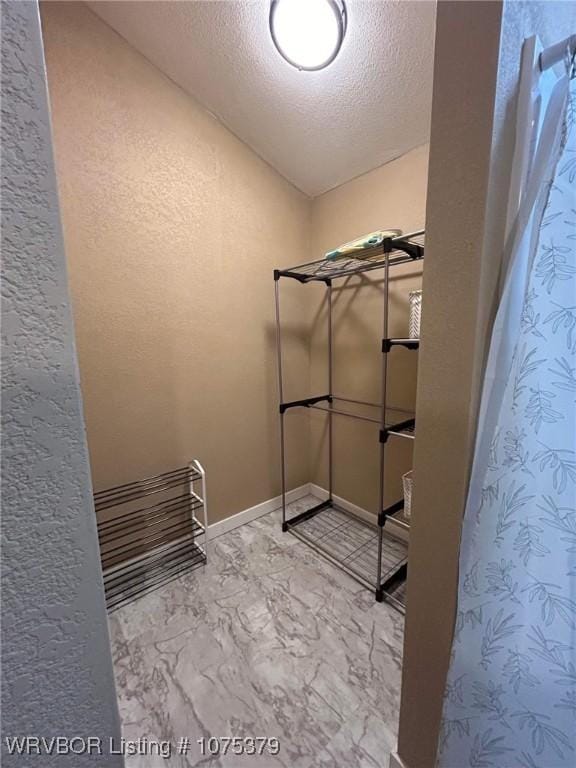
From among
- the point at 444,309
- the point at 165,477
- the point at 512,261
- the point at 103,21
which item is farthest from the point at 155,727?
the point at 103,21

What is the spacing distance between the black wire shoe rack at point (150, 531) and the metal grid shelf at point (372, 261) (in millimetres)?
1228

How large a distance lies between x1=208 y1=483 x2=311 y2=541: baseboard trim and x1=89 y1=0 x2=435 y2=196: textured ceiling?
2.05m

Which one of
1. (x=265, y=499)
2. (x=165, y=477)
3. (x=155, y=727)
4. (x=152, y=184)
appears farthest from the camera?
(x=265, y=499)

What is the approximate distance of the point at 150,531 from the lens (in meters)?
1.57

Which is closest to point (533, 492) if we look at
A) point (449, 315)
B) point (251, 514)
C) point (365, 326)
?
point (449, 315)

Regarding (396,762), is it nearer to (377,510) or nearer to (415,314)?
(377,510)

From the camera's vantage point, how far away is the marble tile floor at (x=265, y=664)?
921 millimetres

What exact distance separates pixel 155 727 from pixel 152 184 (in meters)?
2.04

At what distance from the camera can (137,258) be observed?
140cm

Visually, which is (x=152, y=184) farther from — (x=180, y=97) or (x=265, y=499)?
(x=265, y=499)

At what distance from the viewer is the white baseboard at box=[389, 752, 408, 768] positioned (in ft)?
2.60

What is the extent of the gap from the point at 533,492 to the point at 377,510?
1470mm

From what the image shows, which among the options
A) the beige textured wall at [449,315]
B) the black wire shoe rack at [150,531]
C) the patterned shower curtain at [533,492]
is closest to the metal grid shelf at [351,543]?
the black wire shoe rack at [150,531]

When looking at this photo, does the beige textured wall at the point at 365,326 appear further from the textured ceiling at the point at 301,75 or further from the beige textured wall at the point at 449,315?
the beige textured wall at the point at 449,315
